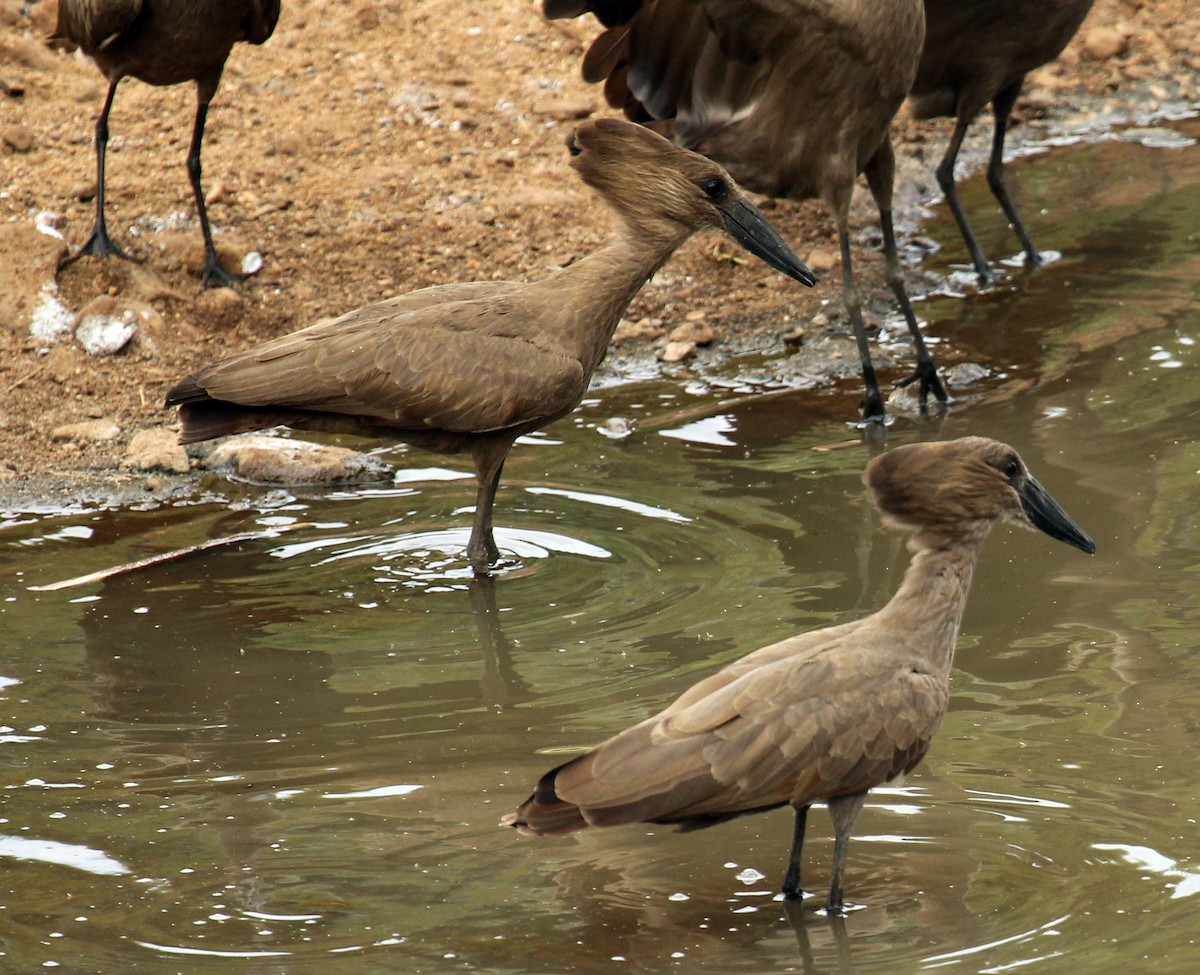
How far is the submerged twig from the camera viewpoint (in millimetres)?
6664

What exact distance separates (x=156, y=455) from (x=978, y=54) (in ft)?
15.9

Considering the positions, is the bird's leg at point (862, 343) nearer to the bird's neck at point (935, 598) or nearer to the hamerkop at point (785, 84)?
the hamerkop at point (785, 84)

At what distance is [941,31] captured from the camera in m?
9.33

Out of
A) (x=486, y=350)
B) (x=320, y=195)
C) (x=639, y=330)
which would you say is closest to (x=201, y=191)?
(x=320, y=195)

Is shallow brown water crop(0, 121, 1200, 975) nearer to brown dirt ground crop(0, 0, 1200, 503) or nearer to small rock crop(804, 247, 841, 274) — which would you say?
brown dirt ground crop(0, 0, 1200, 503)

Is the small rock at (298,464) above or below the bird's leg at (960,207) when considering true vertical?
below

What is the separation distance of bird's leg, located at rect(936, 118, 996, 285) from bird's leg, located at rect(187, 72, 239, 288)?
12.9 ft

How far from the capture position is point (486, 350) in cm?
647

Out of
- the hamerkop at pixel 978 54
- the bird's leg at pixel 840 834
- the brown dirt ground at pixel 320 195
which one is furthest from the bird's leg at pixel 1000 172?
the bird's leg at pixel 840 834

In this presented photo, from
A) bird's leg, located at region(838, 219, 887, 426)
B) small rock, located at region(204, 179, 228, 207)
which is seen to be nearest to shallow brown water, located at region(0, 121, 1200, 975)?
bird's leg, located at region(838, 219, 887, 426)

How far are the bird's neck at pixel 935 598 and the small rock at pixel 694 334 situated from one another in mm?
4502

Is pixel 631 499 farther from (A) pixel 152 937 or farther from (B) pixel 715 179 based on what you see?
(A) pixel 152 937

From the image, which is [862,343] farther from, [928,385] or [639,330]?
[639,330]

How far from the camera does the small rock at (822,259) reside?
32.9ft
